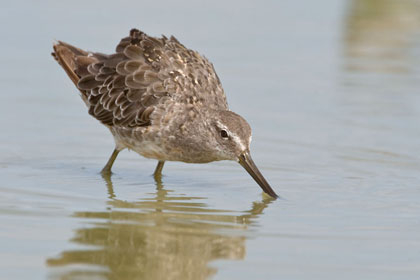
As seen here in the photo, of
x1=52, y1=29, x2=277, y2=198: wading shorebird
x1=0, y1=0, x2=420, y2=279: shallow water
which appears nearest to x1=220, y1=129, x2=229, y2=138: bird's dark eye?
x1=52, y1=29, x2=277, y2=198: wading shorebird

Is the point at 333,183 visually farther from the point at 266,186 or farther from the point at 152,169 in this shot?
the point at 152,169

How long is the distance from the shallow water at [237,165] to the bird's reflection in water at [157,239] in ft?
0.07

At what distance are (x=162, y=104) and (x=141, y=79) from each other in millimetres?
427

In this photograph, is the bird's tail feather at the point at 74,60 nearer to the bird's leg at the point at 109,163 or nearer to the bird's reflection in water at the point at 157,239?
the bird's leg at the point at 109,163

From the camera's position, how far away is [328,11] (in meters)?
17.2

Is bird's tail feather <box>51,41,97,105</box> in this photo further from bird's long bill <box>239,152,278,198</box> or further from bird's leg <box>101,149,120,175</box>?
bird's long bill <box>239,152,278,198</box>

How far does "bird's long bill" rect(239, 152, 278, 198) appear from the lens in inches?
348

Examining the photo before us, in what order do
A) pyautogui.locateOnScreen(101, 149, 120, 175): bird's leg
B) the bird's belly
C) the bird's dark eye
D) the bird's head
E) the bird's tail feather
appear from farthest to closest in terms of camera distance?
the bird's tail feather
pyautogui.locateOnScreen(101, 149, 120, 175): bird's leg
the bird's belly
the bird's dark eye
the bird's head

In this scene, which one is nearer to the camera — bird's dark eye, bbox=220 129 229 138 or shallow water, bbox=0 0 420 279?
shallow water, bbox=0 0 420 279

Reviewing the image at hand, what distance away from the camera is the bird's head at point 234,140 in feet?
28.7

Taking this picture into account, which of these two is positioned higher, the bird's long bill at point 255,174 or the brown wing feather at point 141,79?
the brown wing feather at point 141,79

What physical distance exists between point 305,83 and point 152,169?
11.9 ft

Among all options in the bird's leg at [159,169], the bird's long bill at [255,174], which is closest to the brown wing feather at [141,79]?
the bird's leg at [159,169]

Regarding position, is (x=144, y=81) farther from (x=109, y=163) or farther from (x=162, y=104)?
(x=109, y=163)
